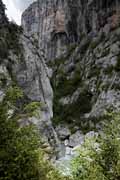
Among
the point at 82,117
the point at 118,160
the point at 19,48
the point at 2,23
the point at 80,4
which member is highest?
the point at 80,4

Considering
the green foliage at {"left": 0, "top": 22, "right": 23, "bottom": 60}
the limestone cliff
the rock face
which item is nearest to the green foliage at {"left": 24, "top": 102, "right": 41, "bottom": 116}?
the limestone cliff

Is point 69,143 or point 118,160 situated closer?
point 118,160

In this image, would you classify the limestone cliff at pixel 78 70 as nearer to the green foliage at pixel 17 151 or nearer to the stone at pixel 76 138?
the stone at pixel 76 138

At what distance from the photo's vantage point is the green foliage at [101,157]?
88.4 feet

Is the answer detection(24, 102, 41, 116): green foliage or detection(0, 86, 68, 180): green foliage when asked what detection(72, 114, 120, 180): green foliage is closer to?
detection(0, 86, 68, 180): green foliage

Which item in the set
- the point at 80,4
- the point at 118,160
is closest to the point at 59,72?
the point at 80,4

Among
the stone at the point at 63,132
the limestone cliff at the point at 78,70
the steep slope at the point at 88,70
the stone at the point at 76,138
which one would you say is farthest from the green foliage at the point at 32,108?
the stone at the point at 63,132

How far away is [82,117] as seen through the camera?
130 m

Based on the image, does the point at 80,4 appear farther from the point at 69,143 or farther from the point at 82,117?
the point at 69,143

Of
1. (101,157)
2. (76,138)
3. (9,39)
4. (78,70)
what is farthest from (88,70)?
(101,157)

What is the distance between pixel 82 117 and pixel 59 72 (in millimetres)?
42040

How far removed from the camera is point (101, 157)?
92.4 ft

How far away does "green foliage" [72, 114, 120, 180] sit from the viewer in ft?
88.4

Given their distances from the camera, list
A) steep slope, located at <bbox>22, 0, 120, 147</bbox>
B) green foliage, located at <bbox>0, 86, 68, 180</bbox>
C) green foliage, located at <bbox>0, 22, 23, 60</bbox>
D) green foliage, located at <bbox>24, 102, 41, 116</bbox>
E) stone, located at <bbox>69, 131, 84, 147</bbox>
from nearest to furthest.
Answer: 1. green foliage, located at <bbox>0, 86, 68, 180</bbox>
2. green foliage, located at <bbox>24, 102, 41, 116</bbox>
3. green foliage, located at <bbox>0, 22, 23, 60</bbox>
4. stone, located at <bbox>69, 131, 84, 147</bbox>
5. steep slope, located at <bbox>22, 0, 120, 147</bbox>
